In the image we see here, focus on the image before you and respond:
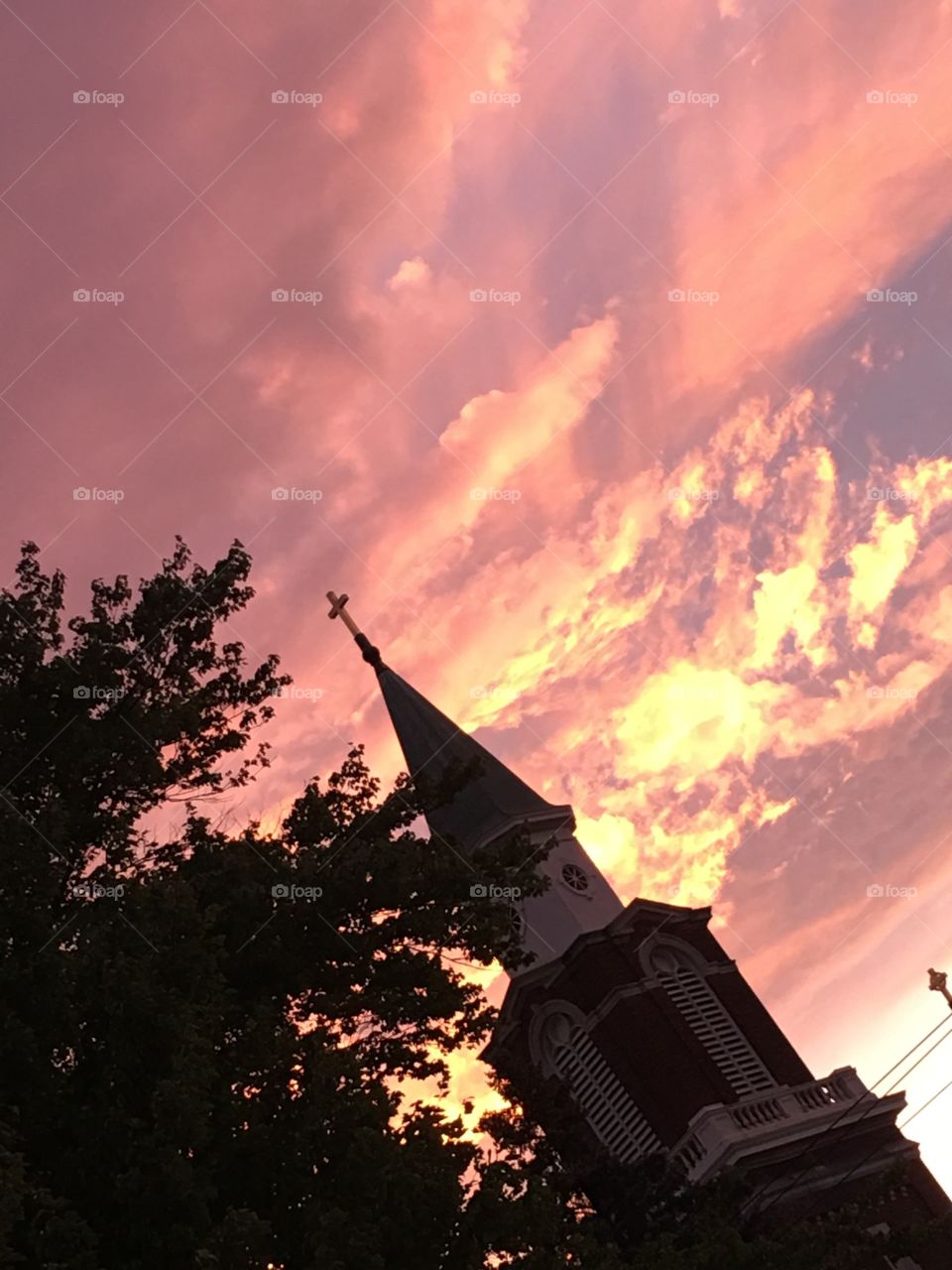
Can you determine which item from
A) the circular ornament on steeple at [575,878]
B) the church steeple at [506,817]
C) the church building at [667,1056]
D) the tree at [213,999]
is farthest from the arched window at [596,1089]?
the tree at [213,999]

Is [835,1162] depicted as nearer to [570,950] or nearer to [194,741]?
[570,950]

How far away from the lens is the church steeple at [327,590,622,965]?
33250 mm

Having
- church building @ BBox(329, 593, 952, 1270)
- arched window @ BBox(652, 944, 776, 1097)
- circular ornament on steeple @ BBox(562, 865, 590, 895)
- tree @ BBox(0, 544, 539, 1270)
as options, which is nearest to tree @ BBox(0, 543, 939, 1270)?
tree @ BBox(0, 544, 539, 1270)

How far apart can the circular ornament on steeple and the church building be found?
4 centimetres

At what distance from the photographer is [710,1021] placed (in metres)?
32.0

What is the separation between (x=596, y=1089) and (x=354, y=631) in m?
15.4

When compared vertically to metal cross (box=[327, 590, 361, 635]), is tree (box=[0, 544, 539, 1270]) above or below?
below

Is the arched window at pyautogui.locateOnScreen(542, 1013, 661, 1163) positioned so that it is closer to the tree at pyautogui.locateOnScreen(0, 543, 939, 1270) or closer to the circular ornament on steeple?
the circular ornament on steeple

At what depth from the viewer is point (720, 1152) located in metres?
27.5

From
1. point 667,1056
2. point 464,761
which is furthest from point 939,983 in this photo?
point 464,761

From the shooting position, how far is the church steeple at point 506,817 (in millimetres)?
33250

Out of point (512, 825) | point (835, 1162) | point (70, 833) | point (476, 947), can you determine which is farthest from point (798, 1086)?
point (70, 833)

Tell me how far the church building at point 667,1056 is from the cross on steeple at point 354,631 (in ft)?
14.9

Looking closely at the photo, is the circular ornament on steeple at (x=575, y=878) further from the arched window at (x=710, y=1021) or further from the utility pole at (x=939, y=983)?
the utility pole at (x=939, y=983)
